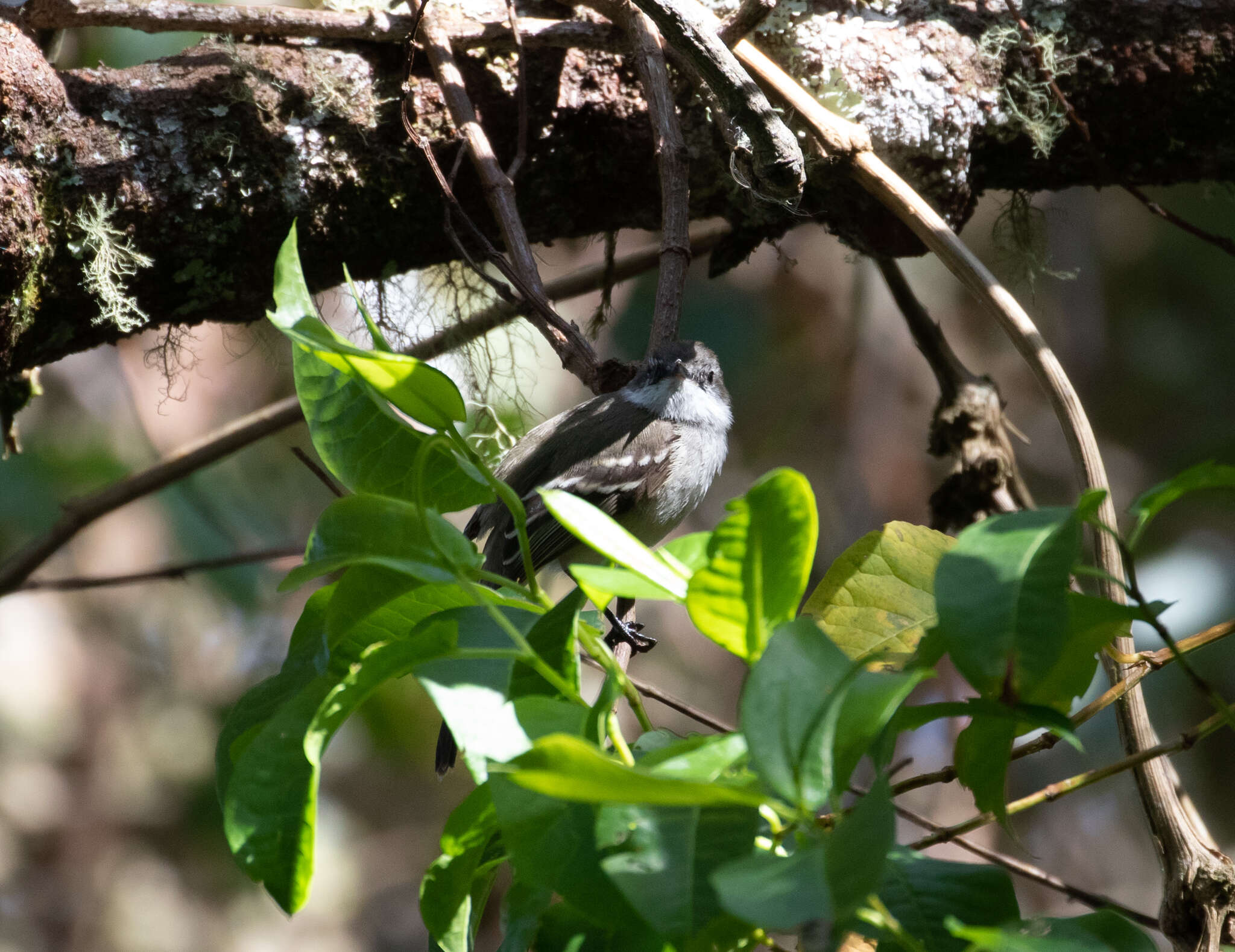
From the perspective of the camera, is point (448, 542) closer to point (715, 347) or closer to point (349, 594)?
point (349, 594)

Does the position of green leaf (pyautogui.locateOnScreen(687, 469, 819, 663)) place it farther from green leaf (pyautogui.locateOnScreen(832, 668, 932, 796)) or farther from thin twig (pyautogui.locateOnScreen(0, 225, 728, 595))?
thin twig (pyautogui.locateOnScreen(0, 225, 728, 595))

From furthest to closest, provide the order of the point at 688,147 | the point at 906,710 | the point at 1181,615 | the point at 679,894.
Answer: the point at 1181,615 < the point at 688,147 < the point at 906,710 < the point at 679,894

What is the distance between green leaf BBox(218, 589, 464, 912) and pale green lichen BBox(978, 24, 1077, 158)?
1874 mm

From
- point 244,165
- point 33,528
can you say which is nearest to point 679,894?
point 244,165

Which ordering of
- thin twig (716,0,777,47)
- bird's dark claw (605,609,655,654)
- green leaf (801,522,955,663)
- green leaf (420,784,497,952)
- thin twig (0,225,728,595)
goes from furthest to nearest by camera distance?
thin twig (0,225,728,595)
bird's dark claw (605,609,655,654)
thin twig (716,0,777,47)
green leaf (801,522,955,663)
green leaf (420,784,497,952)

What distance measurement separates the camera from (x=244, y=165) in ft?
6.34

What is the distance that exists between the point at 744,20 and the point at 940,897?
57.1 inches

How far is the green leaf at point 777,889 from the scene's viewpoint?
0.55m

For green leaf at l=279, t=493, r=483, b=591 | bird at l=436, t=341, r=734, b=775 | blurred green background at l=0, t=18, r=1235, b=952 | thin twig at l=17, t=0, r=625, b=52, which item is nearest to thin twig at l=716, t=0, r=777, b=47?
thin twig at l=17, t=0, r=625, b=52

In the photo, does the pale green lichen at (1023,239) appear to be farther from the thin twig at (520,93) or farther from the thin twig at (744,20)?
the thin twig at (520,93)

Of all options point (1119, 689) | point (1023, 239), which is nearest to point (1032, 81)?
point (1023, 239)

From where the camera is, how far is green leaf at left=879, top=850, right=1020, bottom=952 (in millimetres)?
748

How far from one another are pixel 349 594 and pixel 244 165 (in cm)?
135

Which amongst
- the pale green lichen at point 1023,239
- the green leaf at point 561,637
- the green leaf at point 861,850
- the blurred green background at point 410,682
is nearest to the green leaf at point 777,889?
the green leaf at point 861,850
